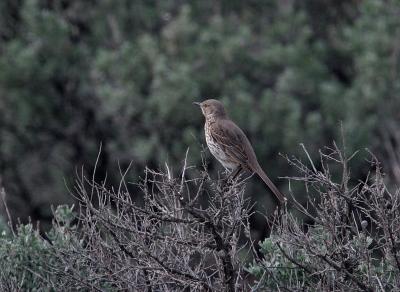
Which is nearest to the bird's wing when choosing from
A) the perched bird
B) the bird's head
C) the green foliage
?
the perched bird

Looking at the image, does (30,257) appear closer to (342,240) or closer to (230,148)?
(342,240)

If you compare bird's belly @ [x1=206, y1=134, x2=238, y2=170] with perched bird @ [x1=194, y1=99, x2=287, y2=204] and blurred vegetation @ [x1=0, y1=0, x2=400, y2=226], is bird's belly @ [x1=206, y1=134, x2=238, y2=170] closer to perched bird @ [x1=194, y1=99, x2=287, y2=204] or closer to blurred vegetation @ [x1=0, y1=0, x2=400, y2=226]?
perched bird @ [x1=194, y1=99, x2=287, y2=204]

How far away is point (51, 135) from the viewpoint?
16.7 m

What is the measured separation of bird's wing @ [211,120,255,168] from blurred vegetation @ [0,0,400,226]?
452 centimetres

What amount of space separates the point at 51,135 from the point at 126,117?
1.51 meters

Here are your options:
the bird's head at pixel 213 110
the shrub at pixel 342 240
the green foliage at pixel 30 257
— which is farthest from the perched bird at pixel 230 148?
the shrub at pixel 342 240

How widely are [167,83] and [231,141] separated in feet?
17.1

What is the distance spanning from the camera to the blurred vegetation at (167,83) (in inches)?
600

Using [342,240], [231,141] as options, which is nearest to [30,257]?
[342,240]

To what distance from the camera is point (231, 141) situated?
9.85 m

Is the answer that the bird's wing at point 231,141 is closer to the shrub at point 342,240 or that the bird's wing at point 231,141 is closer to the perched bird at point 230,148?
the perched bird at point 230,148

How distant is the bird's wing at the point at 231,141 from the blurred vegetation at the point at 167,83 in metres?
4.52

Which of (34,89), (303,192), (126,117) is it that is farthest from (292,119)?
(34,89)

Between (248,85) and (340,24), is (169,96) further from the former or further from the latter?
(340,24)
